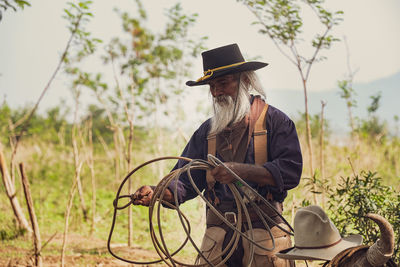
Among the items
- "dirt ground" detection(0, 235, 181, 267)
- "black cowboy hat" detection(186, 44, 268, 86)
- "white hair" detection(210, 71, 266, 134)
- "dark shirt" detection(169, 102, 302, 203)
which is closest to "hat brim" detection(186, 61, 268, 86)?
"black cowboy hat" detection(186, 44, 268, 86)

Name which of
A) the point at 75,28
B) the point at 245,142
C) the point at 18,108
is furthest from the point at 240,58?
the point at 18,108

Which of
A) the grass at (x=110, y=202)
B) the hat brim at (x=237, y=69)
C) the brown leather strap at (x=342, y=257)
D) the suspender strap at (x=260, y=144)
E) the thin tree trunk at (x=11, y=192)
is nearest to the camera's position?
the brown leather strap at (x=342, y=257)

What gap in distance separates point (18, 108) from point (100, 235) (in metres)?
11.5

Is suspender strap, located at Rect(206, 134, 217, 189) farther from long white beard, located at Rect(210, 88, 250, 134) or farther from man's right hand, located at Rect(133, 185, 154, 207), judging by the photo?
man's right hand, located at Rect(133, 185, 154, 207)

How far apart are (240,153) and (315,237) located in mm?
686

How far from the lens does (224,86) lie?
9.27 ft

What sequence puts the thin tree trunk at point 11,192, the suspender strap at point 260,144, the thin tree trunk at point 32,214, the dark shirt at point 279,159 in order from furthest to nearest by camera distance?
1. the thin tree trunk at point 11,192
2. the thin tree trunk at point 32,214
3. the suspender strap at point 260,144
4. the dark shirt at point 279,159

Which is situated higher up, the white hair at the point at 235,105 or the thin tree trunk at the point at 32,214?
the white hair at the point at 235,105

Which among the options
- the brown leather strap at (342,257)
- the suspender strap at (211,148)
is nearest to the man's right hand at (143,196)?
the suspender strap at (211,148)

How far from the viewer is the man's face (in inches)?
111

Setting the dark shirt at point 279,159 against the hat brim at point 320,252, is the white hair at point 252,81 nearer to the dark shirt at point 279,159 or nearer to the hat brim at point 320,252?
the dark shirt at point 279,159

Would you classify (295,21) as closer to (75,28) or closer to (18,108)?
(75,28)

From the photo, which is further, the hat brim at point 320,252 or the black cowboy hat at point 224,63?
the black cowboy hat at point 224,63

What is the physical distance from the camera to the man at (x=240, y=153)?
8.30ft
